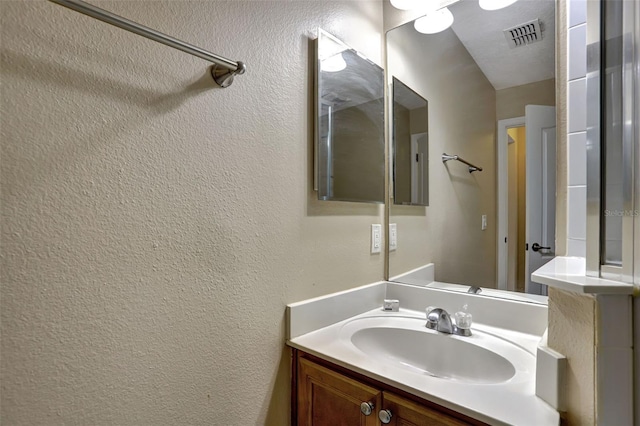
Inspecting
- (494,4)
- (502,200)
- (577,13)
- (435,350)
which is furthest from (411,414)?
(494,4)

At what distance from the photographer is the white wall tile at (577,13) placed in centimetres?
96

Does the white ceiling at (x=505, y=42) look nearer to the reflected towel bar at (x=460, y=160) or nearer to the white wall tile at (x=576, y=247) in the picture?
the reflected towel bar at (x=460, y=160)

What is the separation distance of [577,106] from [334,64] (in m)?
0.80

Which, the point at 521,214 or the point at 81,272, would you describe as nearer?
the point at 81,272

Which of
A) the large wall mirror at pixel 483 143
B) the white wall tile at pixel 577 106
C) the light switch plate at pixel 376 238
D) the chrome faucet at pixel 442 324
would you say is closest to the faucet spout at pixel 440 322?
the chrome faucet at pixel 442 324

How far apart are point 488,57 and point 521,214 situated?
640mm

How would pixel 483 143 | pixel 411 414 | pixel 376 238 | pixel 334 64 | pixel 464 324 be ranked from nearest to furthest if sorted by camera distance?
pixel 411 414 < pixel 464 324 < pixel 334 64 < pixel 483 143 < pixel 376 238

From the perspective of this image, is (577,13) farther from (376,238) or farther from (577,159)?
(376,238)

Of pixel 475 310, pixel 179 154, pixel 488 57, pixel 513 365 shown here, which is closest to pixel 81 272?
pixel 179 154

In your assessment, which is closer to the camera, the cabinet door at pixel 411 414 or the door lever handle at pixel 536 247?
the cabinet door at pixel 411 414

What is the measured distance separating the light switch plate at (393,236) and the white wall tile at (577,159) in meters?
0.66

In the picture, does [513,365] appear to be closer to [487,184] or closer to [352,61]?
[487,184]

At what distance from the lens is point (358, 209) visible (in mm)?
1301

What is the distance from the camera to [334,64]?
3.80ft
